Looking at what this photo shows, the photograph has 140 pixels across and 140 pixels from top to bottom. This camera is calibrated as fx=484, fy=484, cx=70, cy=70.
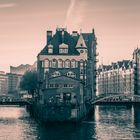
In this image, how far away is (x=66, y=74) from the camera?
14350 cm

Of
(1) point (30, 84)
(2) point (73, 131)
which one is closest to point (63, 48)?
(1) point (30, 84)

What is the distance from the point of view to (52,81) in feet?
388

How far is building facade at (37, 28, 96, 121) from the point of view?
111 m

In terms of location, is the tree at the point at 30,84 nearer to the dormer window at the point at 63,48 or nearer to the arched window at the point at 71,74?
the arched window at the point at 71,74

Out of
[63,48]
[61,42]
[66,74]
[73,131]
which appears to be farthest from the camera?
[61,42]

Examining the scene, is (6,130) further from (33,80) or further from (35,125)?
(33,80)

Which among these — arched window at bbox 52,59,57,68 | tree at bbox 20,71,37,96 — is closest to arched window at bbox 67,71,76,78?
arched window at bbox 52,59,57,68

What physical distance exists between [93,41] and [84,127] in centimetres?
8634

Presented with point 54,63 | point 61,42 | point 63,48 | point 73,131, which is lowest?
point 73,131

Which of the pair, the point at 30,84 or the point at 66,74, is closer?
the point at 66,74

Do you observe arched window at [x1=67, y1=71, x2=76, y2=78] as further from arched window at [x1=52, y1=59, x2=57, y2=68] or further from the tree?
the tree

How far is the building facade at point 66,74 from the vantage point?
4365 inches

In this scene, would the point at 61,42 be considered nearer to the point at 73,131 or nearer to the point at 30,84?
the point at 30,84

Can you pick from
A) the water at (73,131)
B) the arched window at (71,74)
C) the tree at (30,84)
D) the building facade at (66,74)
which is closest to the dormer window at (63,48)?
the building facade at (66,74)
